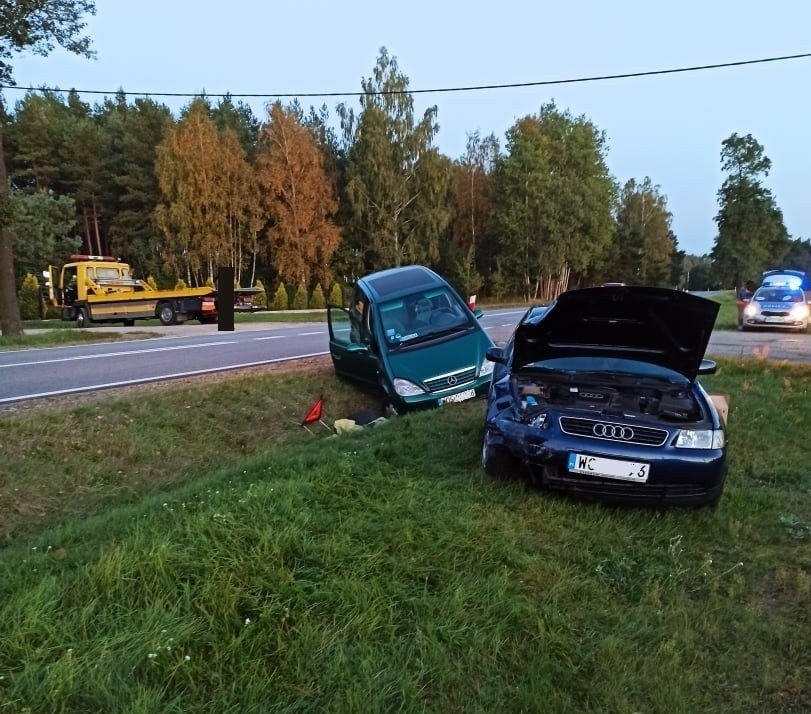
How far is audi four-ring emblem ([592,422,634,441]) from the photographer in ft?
14.0

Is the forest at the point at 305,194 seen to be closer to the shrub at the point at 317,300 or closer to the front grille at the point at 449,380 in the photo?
the shrub at the point at 317,300

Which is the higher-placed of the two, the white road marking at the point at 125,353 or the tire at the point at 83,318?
the white road marking at the point at 125,353

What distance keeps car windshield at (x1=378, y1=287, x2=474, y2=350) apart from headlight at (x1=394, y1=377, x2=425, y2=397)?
23.3 inches

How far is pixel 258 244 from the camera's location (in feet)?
147

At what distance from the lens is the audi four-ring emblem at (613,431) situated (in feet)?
14.0

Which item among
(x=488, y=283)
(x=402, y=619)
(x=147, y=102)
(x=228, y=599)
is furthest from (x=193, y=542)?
(x=147, y=102)

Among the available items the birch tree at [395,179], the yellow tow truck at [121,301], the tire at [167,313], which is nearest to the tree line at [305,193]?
the birch tree at [395,179]

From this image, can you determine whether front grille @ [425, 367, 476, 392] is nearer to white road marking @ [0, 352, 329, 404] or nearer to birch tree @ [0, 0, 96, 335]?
white road marking @ [0, 352, 329, 404]

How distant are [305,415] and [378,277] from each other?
2389 millimetres

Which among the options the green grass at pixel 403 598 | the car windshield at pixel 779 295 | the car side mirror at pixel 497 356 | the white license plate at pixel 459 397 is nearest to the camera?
the green grass at pixel 403 598

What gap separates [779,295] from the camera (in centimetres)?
1989

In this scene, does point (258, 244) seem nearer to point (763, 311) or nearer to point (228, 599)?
point (763, 311)

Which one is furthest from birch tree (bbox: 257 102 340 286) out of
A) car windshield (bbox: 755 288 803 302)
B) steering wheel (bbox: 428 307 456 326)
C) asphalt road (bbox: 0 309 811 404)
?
steering wheel (bbox: 428 307 456 326)

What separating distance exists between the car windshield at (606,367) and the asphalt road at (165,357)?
642 cm
